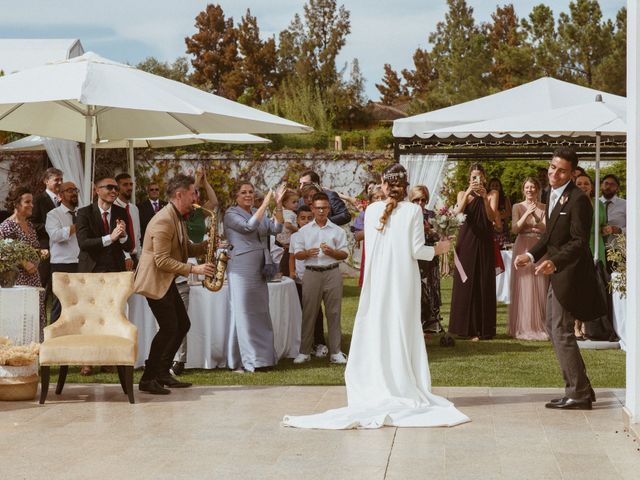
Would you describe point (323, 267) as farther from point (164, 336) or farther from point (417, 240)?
point (417, 240)

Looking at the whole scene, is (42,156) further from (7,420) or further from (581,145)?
(7,420)

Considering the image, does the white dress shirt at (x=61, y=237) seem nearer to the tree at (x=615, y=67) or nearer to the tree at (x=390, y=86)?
the tree at (x=615, y=67)

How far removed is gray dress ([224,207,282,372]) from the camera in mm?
9477

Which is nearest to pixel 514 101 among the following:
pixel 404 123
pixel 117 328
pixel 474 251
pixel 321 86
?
A: pixel 404 123

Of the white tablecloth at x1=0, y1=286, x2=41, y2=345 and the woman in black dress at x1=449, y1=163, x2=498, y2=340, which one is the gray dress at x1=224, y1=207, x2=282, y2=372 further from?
the woman in black dress at x1=449, y1=163, x2=498, y2=340

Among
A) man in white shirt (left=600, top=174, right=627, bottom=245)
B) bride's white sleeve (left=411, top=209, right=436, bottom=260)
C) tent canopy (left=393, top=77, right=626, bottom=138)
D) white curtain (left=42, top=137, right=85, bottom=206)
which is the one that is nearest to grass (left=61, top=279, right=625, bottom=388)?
bride's white sleeve (left=411, top=209, right=436, bottom=260)

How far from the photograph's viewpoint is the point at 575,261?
7320 mm

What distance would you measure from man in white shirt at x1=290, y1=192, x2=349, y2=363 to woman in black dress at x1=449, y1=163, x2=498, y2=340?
2.20 m

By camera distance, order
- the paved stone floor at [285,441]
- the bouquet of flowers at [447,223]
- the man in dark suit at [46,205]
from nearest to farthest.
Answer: the paved stone floor at [285,441]
the man in dark suit at [46,205]
the bouquet of flowers at [447,223]

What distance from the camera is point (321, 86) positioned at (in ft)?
180

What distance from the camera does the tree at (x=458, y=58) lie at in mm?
45344

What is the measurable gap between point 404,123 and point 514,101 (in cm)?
167

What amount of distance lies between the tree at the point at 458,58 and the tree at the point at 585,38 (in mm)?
8552

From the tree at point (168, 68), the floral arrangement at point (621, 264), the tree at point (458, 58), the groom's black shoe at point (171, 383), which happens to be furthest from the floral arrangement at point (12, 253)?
the tree at point (168, 68)
